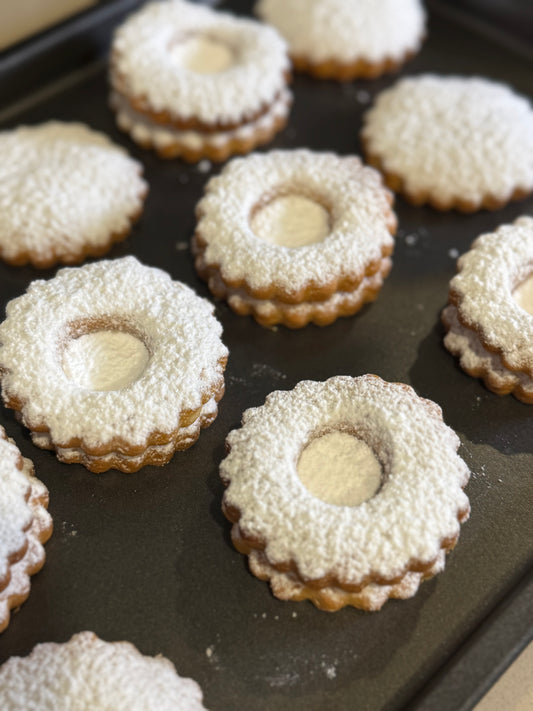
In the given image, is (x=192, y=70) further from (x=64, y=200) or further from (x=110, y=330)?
(x=110, y=330)

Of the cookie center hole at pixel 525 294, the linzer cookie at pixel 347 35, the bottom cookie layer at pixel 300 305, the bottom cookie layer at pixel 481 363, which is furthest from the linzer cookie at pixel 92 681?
→ the linzer cookie at pixel 347 35

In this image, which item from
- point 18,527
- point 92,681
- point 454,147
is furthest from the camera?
point 454,147

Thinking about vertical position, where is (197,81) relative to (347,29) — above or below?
below

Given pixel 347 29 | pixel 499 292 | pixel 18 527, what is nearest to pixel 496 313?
pixel 499 292

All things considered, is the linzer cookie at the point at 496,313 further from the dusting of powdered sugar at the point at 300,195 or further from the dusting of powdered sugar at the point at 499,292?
the dusting of powdered sugar at the point at 300,195

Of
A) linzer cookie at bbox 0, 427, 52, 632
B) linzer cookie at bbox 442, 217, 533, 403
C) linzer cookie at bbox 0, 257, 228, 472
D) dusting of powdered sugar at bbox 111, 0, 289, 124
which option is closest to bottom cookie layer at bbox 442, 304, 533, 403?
linzer cookie at bbox 442, 217, 533, 403

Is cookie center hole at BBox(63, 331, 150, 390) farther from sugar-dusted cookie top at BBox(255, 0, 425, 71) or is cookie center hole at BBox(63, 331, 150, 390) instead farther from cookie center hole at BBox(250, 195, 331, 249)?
sugar-dusted cookie top at BBox(255, 0, 425, 71)

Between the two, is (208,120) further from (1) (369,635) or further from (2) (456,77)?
(1) (369,635)
